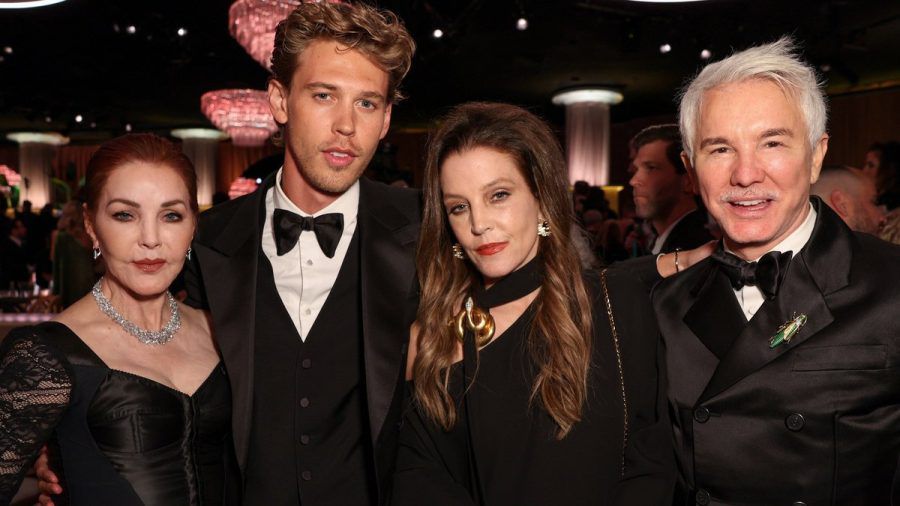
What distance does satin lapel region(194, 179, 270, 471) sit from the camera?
6.16ft

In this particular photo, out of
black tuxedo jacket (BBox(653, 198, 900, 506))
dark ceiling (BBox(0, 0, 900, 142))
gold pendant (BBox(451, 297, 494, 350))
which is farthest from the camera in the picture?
dark ceiling (BBox(0, 0, 900, 142))

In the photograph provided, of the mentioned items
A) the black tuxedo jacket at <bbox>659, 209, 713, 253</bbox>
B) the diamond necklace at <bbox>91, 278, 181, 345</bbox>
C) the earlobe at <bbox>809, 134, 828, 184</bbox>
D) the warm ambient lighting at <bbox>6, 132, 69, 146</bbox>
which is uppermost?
the warm ambient lighting at <bbox>6, 132, 69, 146</bbox>

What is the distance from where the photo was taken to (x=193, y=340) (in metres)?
2.04

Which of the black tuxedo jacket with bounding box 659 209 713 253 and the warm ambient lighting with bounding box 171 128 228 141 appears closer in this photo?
the black tuxedo jacket with bounding box 659 209 713 253

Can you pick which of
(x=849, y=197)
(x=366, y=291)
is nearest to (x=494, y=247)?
(x=366, y=291)

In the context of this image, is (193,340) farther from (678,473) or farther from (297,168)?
(678,473)

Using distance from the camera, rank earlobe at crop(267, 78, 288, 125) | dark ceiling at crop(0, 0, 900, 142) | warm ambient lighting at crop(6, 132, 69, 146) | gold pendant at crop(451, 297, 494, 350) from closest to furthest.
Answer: gold pendant at crop(451, 297, 494, 350) → earlobe at crop(267, 78, 288, 125) → dark ceiling at crop(0, 0, 900, 142) → warm ambient lighting at crop(6, 132, 69, 146)

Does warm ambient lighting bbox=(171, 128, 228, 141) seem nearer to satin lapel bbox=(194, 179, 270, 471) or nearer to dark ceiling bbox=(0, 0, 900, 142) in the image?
dark ceiling bbox=(0, 0, 900, 142)

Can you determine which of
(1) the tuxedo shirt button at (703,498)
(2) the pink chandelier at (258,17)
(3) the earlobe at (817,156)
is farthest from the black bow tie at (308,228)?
(2) the pink chandelier at (258,17)

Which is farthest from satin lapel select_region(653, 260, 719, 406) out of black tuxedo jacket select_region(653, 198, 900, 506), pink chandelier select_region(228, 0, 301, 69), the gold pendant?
pink chandelier select_region(228, 0, 301, 69)

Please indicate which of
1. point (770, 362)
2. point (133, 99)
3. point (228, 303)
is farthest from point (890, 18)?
point (133, 99)

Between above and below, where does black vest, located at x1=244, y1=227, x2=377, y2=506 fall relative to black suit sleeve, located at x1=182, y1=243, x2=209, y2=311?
below

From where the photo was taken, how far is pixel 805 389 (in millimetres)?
1649

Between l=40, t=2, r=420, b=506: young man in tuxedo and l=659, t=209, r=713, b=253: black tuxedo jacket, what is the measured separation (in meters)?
2.04
